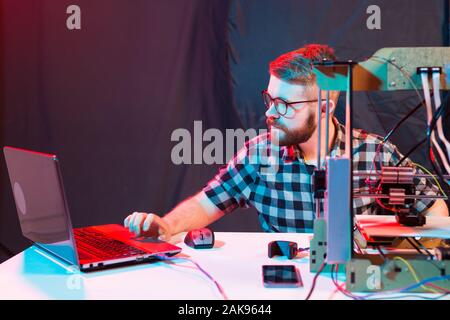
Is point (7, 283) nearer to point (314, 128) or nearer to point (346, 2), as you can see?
point (314, 128)

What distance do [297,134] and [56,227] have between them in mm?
1116

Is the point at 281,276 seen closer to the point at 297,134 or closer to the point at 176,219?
the point at 176,219

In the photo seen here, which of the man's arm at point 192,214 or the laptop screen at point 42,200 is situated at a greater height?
the laptop screen at point 42,200

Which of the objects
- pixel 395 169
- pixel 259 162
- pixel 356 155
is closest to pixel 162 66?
pixel 259 162

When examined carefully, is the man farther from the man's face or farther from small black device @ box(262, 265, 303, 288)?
small black device @ box(262, 265, 303, 288)

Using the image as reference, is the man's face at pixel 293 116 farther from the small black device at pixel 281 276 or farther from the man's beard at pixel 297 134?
the small black device at pixel 281 276

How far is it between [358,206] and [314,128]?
356mm

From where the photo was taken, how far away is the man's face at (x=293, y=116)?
1.98 meters

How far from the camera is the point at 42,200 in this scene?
1145 millimetres

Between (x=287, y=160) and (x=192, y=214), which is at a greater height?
(x=287, y=160)

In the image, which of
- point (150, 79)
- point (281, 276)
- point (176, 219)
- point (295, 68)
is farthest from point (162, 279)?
point (150, 79)

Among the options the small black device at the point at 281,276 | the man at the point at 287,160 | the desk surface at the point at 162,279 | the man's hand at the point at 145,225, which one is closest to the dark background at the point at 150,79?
the man at the point at 287,160

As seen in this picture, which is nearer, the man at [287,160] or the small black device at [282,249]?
Result: the small black device at [282,249]

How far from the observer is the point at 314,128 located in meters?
2.02
